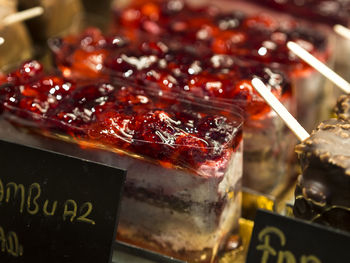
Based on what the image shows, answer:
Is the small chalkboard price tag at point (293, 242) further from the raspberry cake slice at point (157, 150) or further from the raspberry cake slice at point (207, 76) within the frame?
the raspberry cake slice at point (207, 76)

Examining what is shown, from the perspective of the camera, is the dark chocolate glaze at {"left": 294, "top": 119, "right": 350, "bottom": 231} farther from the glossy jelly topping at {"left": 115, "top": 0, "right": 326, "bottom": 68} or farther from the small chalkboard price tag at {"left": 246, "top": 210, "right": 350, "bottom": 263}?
the glossy jelly topping at {"left": 115, "top": 0, "right": 326, "bottom": 68}

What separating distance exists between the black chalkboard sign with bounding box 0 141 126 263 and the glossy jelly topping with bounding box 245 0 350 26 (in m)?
1.93

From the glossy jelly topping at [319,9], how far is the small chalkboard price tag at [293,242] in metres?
1.88

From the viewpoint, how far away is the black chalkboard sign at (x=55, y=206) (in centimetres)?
129

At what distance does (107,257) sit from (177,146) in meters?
0.36

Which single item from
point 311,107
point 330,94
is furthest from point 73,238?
point 330,94

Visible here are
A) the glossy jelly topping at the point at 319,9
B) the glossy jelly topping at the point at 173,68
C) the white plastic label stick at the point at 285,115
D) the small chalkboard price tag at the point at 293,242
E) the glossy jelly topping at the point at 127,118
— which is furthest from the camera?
the glossy jelly topping at the point at 319,9

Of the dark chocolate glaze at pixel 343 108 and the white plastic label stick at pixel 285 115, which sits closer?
the white plastic label stick at pixel 285 115

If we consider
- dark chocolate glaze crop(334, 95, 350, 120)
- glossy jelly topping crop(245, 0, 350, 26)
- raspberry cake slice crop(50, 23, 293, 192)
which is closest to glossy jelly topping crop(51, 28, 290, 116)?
raspberry cake slice crop(50, 23, 293, 192)

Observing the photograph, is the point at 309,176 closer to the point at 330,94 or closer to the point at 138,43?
the point at 138,43

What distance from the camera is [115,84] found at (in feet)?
5.70

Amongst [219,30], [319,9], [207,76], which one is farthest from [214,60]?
[319,9]

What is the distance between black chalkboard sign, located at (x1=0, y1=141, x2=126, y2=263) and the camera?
129cm

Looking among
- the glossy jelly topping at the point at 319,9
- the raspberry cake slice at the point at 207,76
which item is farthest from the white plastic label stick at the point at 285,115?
the glossy jelly topping at the point at 319,9
